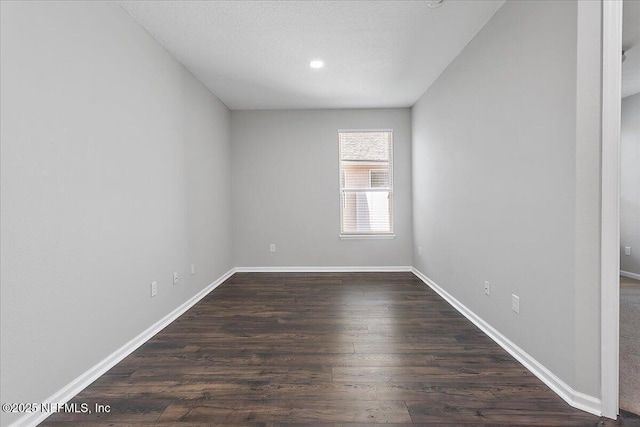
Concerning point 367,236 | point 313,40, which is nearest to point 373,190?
point 367,236

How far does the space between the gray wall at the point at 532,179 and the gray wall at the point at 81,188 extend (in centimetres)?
287

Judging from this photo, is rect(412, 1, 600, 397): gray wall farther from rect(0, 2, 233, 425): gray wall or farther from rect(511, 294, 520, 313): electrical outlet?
rect(0, 2, 233, 425): gray wall

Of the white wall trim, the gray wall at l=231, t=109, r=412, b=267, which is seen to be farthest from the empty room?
the gray wall at l=231, t=109, r=412, b=267

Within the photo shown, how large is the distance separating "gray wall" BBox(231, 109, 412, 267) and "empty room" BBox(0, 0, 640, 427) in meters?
0.85

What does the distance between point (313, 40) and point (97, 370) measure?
10.2 ft

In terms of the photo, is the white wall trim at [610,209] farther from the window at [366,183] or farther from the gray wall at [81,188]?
the window at [366,183]

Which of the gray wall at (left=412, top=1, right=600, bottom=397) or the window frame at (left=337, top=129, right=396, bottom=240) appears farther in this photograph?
the window frame at (left=337, top=129, right=396, bottom=240)

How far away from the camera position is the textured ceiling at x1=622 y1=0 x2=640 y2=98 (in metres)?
2.12

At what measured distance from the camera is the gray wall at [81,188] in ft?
5.03

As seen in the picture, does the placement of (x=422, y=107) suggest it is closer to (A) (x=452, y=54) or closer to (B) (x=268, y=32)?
(A) (x=452, y=54)

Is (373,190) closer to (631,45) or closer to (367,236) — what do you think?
(367,236)

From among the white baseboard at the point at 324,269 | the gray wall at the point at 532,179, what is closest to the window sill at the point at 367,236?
the white baseboard at the point at 324,269

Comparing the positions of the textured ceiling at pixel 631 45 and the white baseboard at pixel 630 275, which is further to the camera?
the white baseboard at pixel 630 275

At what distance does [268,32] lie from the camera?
274 centimetres
